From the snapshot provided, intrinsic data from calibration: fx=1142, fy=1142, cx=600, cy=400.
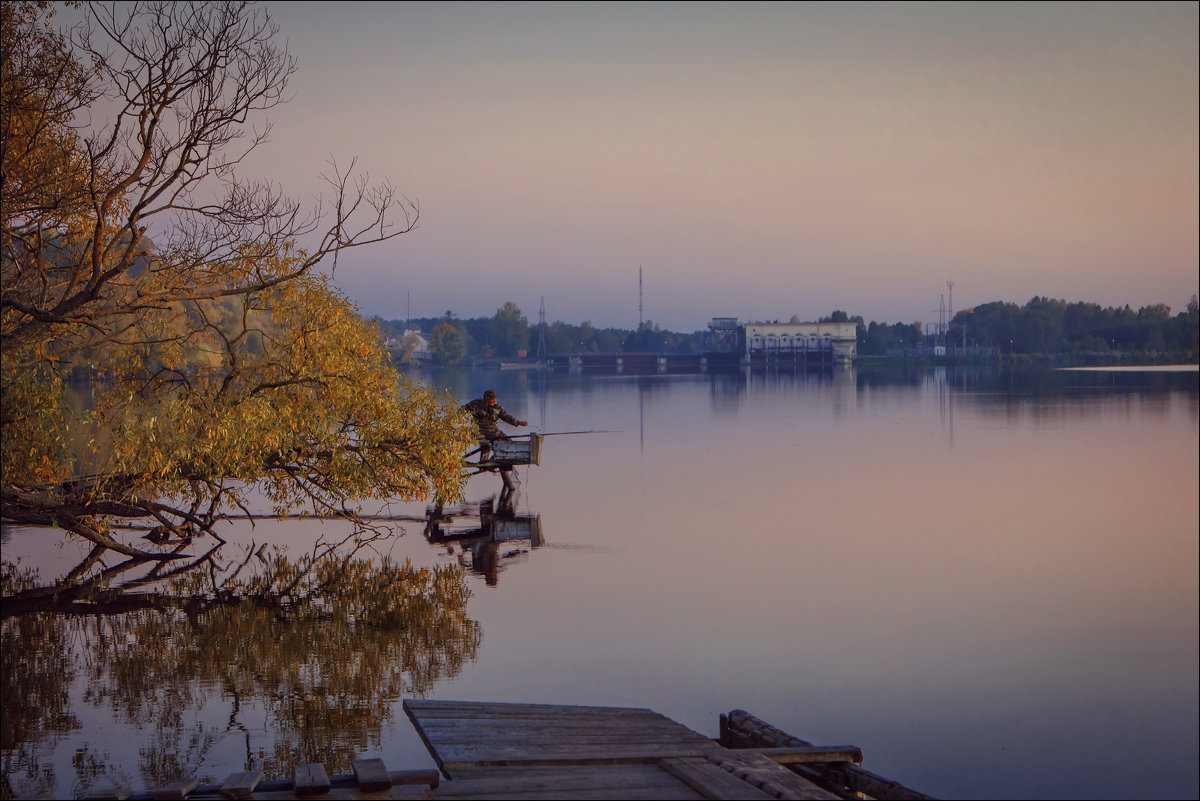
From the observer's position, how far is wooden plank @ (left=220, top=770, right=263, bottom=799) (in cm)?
637

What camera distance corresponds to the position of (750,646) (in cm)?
1221

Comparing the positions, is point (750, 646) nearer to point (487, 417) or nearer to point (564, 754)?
point (564, 754)

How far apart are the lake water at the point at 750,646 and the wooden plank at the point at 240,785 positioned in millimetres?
1629

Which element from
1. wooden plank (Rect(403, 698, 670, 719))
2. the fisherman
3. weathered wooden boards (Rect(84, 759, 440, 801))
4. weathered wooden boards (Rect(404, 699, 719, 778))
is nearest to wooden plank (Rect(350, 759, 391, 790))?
weathered wooden boards (Rect(84, 759, 440, 801))

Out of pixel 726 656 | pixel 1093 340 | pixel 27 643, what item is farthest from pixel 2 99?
pixel 1093 340

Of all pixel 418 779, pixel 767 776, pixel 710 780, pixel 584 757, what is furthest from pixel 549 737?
pixel 767 776

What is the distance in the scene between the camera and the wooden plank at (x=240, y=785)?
637 centimetres

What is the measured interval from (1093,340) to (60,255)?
18357cm

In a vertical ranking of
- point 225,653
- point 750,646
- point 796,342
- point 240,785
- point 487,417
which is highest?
point 796,342

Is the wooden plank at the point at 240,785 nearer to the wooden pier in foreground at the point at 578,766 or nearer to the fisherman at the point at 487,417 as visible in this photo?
the wooden pier in foreground at the point at 578,766

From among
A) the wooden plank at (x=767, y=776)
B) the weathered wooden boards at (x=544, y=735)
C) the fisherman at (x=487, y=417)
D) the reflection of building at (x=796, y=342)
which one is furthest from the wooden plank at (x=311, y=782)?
the reflection of building at (x=796, y=342)

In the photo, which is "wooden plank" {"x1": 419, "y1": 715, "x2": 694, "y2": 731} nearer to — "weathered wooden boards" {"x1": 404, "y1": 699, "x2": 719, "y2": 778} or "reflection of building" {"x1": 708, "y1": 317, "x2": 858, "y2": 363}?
"weathered wooden boards" {"x1": 404, "y1": 699, "x2": 719, "y2": 778}

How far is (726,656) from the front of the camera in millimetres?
11781

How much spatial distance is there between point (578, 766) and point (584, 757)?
0.10m
